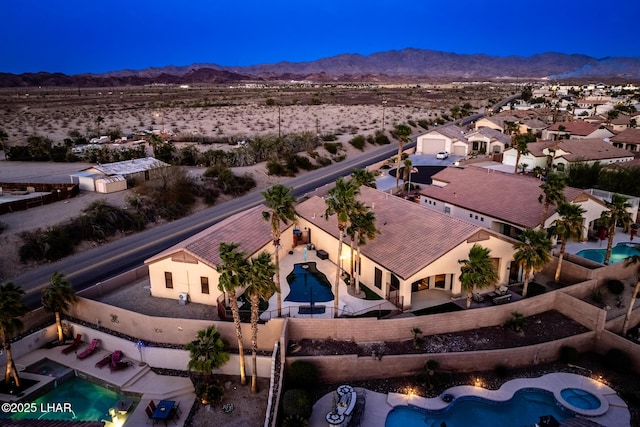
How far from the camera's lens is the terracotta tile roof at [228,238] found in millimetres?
31125

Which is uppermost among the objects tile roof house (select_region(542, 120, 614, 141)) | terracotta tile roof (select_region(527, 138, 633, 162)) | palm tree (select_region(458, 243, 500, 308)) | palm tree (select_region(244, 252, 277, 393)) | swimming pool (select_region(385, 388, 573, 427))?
tile roof house (select_region(542, 120, 614, 141))

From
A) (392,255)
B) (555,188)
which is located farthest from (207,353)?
(555,188)

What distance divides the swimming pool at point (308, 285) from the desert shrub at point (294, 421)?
9233 millimetres

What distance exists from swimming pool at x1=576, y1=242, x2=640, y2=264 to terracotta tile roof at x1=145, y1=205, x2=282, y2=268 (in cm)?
2692

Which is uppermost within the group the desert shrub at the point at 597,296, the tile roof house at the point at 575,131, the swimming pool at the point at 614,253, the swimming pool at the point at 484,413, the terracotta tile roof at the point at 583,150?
the tile roof house at the point at 575,131

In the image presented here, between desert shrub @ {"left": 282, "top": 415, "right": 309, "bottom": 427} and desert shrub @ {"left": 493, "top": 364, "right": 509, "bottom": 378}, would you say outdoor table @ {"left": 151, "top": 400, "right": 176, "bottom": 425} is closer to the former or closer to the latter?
desert shrub @ {"left": 282, "top": 415, "right": 309, "bottom": 427}

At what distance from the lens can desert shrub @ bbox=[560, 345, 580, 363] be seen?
91.1ft

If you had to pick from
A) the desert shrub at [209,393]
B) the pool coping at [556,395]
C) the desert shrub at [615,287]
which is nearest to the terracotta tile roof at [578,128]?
the desert shrub at [615,287]

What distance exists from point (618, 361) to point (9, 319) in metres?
34.3

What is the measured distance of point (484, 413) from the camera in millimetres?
23969

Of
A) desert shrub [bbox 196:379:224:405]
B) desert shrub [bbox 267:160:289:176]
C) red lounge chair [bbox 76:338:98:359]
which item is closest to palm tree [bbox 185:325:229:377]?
desert shrub [bbox 196:379:224:405]

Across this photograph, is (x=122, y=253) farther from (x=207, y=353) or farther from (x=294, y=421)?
(x=294, y=421)

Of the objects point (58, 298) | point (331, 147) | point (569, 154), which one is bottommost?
point (58, 298)

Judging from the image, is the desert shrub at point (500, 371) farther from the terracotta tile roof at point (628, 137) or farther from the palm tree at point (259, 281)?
the terracotta tile roof at point (628, 137)
